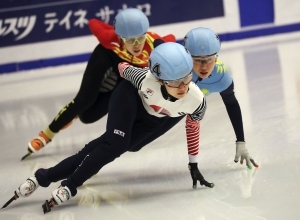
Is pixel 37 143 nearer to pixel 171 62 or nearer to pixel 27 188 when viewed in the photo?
pixel 27 188

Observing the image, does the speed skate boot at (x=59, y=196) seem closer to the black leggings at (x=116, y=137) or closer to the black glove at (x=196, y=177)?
the black leggings at (x=116, y=137)

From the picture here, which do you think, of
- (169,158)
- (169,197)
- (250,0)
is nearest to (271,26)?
(250,0)

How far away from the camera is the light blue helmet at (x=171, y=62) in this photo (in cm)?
286

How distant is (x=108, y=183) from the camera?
140 inches

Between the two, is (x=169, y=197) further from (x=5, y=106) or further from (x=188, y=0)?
(x=188, y=0)

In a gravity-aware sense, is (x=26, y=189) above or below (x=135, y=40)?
below

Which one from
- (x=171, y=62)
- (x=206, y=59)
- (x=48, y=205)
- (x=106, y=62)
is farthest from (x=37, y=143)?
(x=171, y=62)

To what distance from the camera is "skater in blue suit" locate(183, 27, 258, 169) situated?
126 inches

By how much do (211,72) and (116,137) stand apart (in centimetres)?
70

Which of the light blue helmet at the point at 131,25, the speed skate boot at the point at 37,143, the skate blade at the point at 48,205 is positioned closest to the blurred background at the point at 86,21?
the speed skate boot at the point at 37,143

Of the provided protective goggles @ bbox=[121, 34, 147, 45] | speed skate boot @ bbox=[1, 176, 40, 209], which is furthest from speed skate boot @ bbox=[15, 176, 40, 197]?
protective goggles @ bbox=[121, 34, 147, 45]

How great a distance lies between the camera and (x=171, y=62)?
2857 millimetres

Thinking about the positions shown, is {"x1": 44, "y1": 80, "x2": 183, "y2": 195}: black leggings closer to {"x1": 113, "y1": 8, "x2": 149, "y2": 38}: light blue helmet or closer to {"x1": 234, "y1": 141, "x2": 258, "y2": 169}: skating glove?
{"x1": 234, "y1": 141, "x2": 258, "y2": 169}: skating glove

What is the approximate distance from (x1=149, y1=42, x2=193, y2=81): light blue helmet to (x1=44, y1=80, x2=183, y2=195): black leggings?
1.26ft
